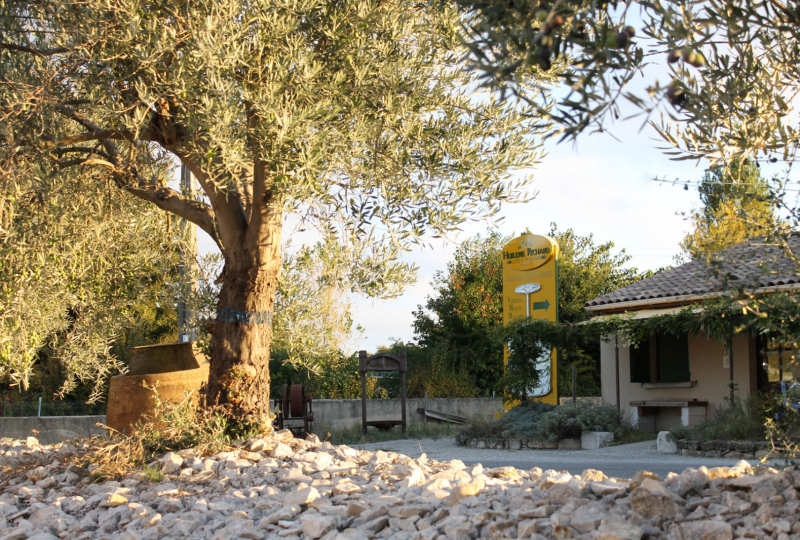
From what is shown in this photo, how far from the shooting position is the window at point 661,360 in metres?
15.0

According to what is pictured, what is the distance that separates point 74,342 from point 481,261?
20129 mm

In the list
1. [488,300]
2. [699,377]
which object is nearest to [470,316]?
[488,300]

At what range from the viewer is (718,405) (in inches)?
560

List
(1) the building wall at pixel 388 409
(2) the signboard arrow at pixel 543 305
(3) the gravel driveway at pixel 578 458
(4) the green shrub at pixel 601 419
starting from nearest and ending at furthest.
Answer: (3) the gravel driveway at pixel 578 458
(4) the green shrub at pixel 601 419
(2) the signboard arrow at pixel 543 305
(1) the building wall at pixel 388 409

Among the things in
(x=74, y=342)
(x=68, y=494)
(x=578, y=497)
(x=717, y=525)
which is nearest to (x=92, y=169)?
(x=74, y=342)

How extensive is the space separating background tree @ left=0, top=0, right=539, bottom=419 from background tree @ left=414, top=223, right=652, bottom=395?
1705 centimetres

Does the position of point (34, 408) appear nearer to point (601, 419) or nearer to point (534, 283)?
point (534, 283)

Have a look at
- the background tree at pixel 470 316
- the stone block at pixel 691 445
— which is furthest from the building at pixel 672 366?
the background tree at pixel 470 316

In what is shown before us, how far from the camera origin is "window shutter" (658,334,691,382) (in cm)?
1501

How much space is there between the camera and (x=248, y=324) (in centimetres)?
709

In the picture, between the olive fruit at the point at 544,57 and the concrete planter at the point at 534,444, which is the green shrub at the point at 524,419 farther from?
the olive fruit at the point at 544,57

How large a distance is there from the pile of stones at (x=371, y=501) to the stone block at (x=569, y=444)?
22.0 ft

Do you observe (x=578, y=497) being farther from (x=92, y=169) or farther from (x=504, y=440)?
(x=504, y=440)

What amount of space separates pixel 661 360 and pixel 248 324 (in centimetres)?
1131
